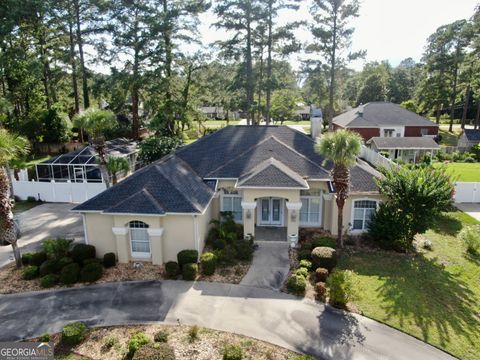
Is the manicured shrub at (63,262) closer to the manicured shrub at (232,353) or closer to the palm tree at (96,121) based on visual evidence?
the palm tree at (96,121)

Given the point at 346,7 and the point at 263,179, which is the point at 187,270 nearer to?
the point at 263,179

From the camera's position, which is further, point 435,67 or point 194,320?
point 435,67

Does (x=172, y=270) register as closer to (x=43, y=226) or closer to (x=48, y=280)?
(x=48, y=280)

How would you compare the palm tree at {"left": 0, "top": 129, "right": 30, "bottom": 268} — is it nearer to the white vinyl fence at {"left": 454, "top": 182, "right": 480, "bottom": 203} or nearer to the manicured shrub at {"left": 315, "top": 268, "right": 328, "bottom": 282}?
the manicured shrub at {"left": 315, "top": 268, "right": 328, "bottom": 282}

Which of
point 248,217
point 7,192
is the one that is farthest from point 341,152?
point 7,192

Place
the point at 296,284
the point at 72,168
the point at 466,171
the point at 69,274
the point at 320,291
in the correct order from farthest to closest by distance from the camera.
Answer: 1. the point at 466,171
2. the point at 72,168
3. the point at 69,274
4. the point at 296,284
5. the point at 320,291

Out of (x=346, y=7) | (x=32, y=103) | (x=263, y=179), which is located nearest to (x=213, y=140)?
(x=263, y=179)

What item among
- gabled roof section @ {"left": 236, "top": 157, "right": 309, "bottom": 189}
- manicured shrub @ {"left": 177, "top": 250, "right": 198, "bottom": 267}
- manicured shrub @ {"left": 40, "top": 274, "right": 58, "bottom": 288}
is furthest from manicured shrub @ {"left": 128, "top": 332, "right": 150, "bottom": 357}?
gabled roof section @ {"left": 236, "top": 157, "right": 309, "bottom": 189}
